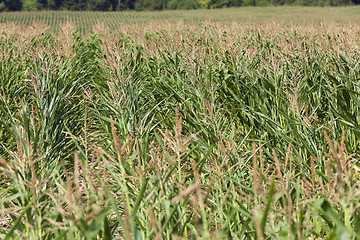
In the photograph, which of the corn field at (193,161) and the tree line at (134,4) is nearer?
the corn field at (193,161)

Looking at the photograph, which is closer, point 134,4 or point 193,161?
point 193,161

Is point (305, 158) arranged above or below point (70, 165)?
above

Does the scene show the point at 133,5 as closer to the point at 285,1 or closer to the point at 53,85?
the point at 285,1

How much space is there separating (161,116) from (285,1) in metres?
101

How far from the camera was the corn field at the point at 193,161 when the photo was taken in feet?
3.50

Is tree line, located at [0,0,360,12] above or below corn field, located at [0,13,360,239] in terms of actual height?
above

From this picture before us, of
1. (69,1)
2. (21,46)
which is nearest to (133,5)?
(69,1)

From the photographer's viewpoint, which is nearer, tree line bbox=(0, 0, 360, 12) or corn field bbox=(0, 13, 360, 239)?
corn field bbox=(0, 13, 360, 239)

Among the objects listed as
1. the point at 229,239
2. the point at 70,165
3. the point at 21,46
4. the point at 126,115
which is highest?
the point at 21,46

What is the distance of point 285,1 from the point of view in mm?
93062

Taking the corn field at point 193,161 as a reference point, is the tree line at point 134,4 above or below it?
above

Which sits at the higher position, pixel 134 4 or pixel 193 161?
pixel 134 4

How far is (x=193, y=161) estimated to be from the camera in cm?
96

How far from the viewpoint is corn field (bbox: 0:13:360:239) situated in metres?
1.07
